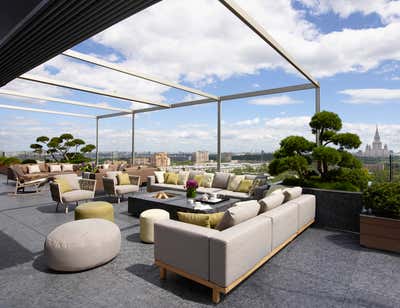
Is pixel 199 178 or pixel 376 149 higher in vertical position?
pixel 376 149

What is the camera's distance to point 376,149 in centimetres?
491

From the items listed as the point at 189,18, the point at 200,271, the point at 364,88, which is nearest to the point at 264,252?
the point at 200,271

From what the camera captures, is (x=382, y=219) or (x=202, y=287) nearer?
(x=202, y=287)

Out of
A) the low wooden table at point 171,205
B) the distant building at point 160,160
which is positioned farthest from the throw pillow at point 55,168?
the low wooden table at point 171,205

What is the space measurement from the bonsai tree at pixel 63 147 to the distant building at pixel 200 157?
247 inches

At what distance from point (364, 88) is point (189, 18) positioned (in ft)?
13.4

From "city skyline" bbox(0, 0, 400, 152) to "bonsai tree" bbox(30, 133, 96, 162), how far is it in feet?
13.6

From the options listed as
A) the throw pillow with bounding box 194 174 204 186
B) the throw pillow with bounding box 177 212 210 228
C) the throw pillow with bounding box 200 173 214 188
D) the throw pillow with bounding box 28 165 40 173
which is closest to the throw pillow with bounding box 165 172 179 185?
the throw pillow with bounding box 194 174 204 186

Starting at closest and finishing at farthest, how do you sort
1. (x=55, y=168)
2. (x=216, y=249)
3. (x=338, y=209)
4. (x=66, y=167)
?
(x=216, y=249)
(x=338, y=209)
(x=55, y=168)
(x=66, y=167)

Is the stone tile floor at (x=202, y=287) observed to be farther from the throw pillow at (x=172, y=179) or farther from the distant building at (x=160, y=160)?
the distant building at (x=160, y=160)

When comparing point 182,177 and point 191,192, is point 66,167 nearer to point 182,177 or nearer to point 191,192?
point 182,177

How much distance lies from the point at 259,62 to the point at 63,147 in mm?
12003

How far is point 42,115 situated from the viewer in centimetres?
1041

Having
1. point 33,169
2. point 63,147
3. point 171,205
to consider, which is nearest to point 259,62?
point 171,205
